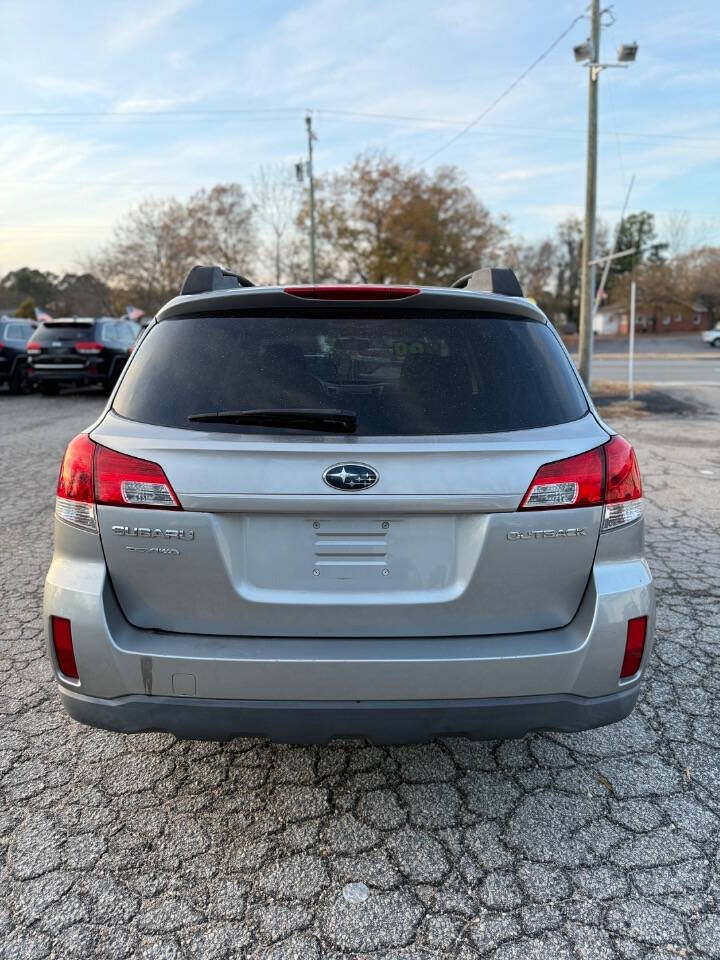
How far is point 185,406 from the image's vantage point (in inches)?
86.0

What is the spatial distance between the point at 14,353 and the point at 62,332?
222cm

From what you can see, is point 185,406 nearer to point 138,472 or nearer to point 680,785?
point 138,472

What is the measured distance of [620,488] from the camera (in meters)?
2.16

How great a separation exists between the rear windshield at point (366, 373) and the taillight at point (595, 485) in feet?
0.53

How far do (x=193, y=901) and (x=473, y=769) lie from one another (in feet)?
3.69

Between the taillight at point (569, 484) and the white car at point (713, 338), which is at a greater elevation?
the taillight at point (569, 484)

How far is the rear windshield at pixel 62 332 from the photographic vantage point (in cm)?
1584

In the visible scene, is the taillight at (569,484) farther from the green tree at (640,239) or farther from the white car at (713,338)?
the green tree at (640,239)

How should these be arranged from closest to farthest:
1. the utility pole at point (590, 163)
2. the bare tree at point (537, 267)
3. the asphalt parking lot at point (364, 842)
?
the asphalt parking lot at point (364, 842) → the utility pole at point (590, 163) → the bare tree at point (537, 267)

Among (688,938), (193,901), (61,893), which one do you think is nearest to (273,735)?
(193,901)

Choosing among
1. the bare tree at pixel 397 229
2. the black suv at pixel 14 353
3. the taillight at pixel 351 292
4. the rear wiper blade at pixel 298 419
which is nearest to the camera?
the rear wiper blade at pixel 298 419

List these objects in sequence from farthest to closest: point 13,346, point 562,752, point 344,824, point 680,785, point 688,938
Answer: point 13,346 < point 562,752 < point 680,785 < point 344,824 < point 688,938

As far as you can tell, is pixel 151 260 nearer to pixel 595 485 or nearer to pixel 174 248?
pixel 174 248

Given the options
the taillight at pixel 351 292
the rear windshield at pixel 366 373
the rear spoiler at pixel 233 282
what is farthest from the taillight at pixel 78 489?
the taillight at pixel 351 292
